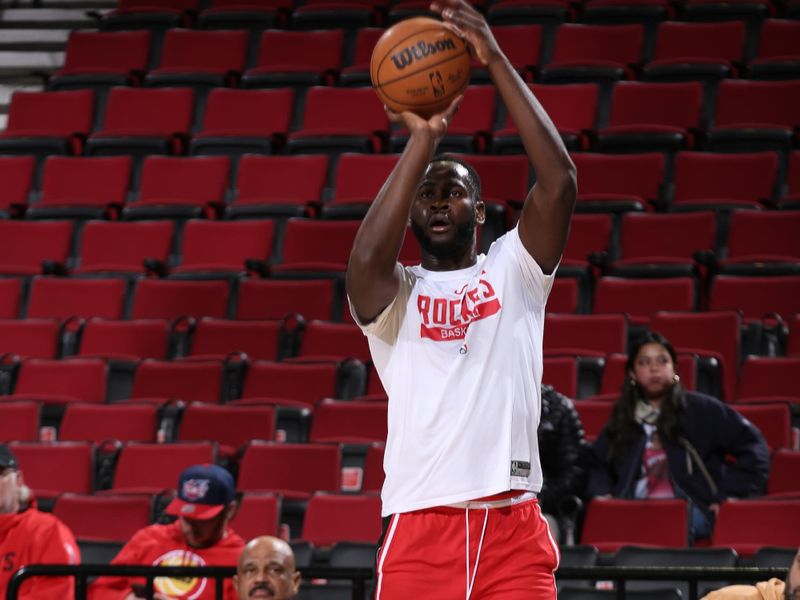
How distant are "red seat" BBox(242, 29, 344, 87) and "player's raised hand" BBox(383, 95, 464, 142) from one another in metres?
6.69

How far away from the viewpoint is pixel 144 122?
872 cm

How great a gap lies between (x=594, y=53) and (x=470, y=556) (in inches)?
268

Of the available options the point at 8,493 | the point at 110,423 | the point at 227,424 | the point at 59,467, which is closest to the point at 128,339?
the point at 110,423

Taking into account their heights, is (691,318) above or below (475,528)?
above

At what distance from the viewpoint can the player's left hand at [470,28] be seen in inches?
89.3

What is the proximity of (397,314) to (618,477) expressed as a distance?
8.29 feet

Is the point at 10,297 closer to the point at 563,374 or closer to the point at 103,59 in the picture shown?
the point at 103,59

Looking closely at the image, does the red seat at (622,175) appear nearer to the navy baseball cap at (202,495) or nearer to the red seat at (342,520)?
the red seat at (342,520)

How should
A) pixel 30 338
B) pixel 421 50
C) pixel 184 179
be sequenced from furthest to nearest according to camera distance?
pixel 184 179 → pixel 30 338 → pixel 421 50

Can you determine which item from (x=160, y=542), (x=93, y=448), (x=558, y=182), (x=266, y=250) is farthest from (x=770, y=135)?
(x=558, y=182)

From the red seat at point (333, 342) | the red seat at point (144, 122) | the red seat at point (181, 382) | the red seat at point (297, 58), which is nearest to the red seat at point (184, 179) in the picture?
the red seat at point (144, 122)

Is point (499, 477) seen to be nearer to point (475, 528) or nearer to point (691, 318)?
point (475, 528)

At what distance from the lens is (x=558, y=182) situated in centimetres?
229

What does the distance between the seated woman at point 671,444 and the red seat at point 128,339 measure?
8.99 feet
